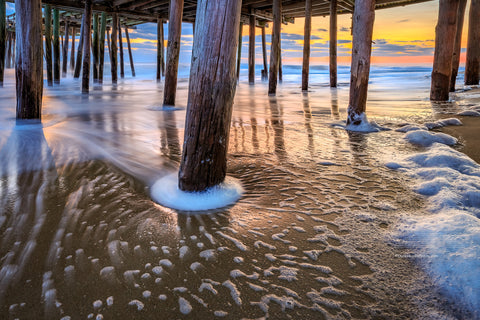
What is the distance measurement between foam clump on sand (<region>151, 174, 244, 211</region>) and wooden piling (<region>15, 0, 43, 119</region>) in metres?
2.90

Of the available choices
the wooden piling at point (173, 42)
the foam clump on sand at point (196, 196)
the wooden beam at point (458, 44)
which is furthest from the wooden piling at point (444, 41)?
the foam clump on sand at point (196, 196)

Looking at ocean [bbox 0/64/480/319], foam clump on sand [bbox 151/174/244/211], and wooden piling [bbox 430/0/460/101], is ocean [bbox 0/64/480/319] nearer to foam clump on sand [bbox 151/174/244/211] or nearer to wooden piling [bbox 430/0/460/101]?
foam clump on sand [bbox 151/174/244/211]

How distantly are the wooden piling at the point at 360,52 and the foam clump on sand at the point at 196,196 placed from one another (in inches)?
99.6

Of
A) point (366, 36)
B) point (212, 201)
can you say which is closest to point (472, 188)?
point (212, 201)

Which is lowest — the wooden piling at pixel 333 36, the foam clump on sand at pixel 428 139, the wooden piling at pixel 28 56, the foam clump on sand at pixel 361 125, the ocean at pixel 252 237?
the ocean at pixel 252 237

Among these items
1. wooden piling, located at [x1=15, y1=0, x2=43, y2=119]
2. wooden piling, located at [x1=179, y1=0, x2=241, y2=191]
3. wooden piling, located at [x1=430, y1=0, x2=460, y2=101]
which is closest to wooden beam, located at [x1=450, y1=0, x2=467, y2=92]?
wooden piling, located at [x1=430, y1=0, x2=460, y2=101]

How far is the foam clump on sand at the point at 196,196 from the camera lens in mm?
1790

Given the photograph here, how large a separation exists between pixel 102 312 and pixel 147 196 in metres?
0.98

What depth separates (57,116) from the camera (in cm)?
478

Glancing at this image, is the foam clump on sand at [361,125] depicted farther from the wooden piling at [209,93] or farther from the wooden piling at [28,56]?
the wooden piling at [28,56]

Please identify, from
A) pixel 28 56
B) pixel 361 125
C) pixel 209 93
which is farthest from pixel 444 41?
pixel 28 56

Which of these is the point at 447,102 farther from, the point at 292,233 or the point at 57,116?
the point at 57,116

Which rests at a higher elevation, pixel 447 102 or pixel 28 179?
pixel 447 102

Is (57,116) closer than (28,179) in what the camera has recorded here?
No
